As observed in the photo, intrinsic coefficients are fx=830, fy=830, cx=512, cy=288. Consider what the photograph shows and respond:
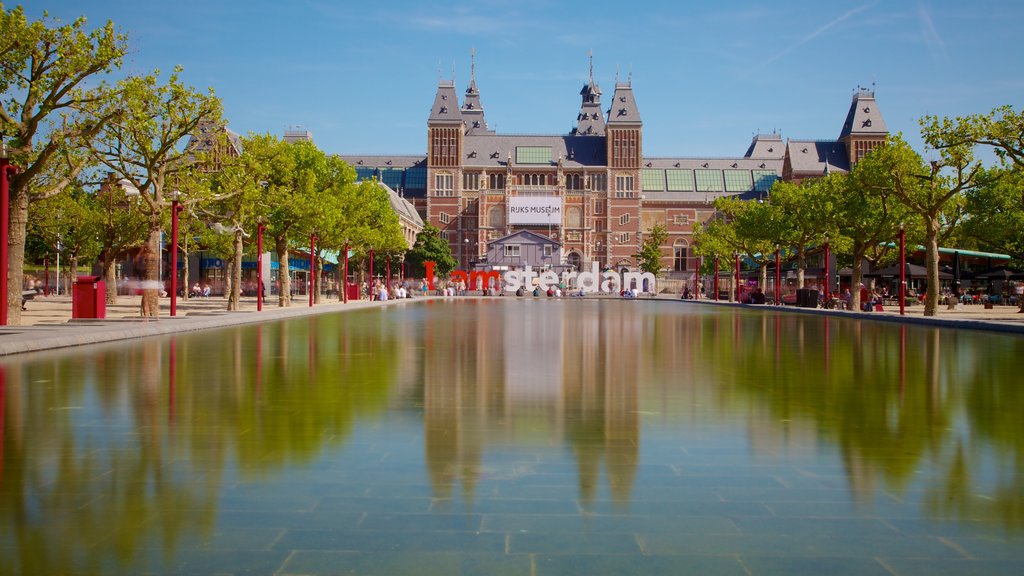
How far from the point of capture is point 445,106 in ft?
388

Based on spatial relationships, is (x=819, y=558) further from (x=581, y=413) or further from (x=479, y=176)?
(x=479, y=176)

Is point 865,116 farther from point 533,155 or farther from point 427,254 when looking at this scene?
point 427,254

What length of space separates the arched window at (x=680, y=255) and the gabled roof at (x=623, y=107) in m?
18.9

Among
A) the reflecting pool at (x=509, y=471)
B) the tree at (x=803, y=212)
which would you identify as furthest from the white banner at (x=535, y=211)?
the reflecting pool at (x=509, y=471)

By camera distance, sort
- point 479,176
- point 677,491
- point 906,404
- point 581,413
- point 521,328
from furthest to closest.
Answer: point 479,176, point 521,328, point 906,404, point 581,413, point 677,491

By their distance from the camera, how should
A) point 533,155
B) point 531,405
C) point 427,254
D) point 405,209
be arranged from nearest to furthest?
point 531,405, point 427,254, point 405,209, point 533,155

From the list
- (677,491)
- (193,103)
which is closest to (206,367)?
(677,491)

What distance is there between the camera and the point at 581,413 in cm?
818

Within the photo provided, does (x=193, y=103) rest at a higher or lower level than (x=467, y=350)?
higher

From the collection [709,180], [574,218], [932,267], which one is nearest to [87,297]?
[932,267]

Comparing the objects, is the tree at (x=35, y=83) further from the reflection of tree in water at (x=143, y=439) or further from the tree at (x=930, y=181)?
the tree at (x=930, y=181)

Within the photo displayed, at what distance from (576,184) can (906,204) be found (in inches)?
3425

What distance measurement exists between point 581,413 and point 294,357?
7.61m

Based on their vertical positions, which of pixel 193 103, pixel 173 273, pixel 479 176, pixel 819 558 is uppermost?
pixel 479 176
